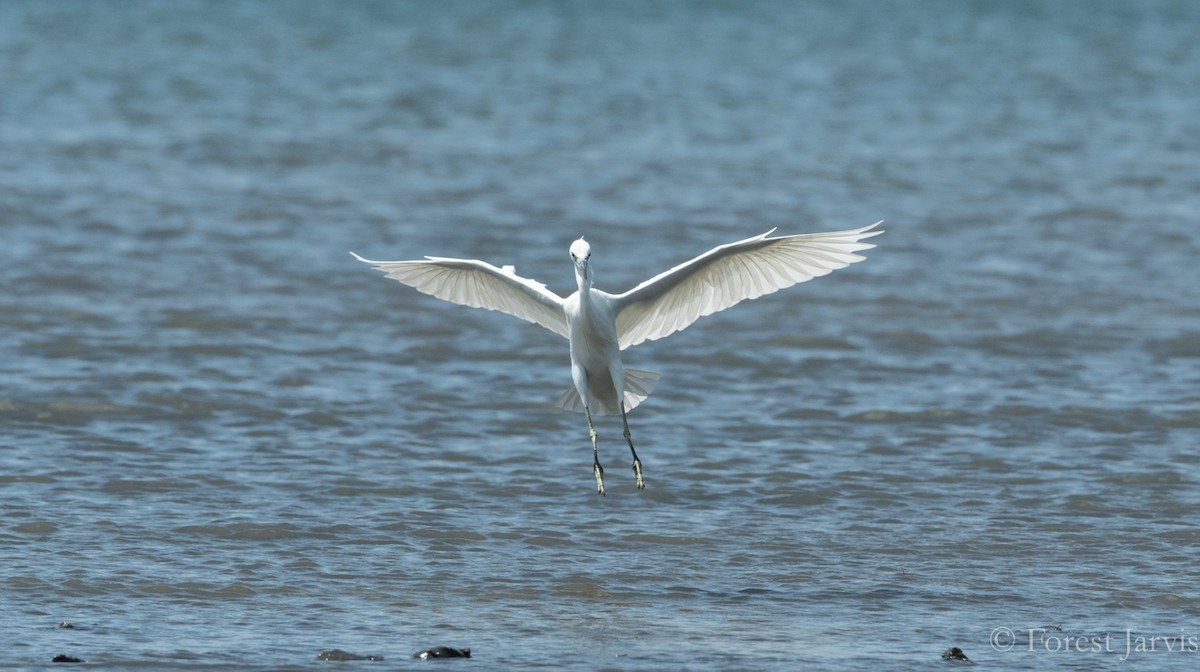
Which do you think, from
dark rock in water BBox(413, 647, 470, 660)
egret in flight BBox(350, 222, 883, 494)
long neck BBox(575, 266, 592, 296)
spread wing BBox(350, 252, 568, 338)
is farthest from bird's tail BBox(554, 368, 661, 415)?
dark rock in water BBox(413, 647, 470, 660)

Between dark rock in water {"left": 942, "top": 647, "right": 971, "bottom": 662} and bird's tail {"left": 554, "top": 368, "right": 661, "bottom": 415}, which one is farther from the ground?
bird's tail {"left": 554, "top": 368, "right": 661, "bottom": 415}

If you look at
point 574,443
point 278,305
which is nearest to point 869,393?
point 574,443

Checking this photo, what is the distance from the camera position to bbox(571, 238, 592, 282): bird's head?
945 centimetres

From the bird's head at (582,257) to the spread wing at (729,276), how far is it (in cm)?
34

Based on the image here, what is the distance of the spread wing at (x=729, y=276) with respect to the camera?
9695mm

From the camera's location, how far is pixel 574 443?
Result: 12727 mm

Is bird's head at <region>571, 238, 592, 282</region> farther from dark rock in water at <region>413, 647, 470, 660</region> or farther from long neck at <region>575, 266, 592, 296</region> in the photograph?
dark rock in water at <region>413, 647, 470, 660</region>

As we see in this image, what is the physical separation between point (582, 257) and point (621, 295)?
542mm

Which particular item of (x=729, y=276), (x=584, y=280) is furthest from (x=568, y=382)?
(x=584, y=280)

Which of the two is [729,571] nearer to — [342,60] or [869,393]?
[869,393]

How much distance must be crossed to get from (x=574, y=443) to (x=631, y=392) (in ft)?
6.62

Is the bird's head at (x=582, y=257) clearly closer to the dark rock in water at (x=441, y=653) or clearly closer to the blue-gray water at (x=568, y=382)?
the blue-gray water at (x=568, y=382)

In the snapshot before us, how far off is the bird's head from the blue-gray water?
158cm

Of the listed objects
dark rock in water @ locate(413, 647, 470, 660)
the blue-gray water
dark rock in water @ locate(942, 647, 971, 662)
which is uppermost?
the blue-gray water
